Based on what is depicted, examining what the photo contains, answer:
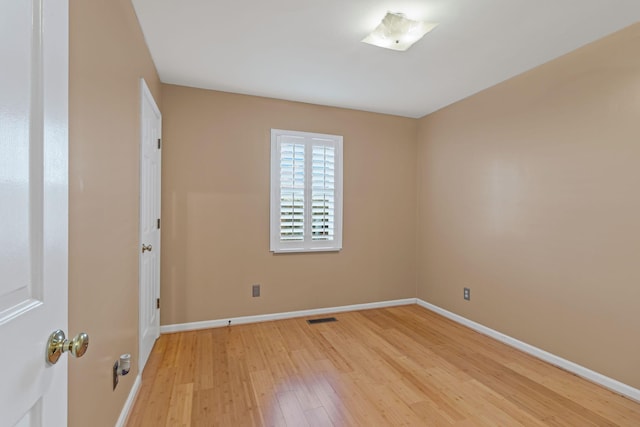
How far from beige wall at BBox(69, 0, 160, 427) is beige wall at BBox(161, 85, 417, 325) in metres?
1.05

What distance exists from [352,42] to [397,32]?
0.38 metres

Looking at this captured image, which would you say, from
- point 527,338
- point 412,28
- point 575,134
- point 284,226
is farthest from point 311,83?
point 527,338

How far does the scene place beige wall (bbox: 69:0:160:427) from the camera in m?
1.18

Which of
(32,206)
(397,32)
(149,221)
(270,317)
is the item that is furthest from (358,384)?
(397,32)

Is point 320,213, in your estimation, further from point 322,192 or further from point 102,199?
point 102,199

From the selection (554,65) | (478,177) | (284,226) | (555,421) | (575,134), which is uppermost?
(554,65)

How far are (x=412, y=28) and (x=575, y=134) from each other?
1548mm

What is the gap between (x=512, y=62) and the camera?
→ 8.60 ft

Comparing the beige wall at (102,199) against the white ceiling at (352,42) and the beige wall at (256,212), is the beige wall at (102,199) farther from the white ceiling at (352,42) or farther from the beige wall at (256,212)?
the beige wall at (256,212)

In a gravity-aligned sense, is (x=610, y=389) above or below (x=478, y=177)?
below

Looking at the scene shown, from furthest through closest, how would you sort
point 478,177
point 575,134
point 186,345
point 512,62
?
point 478,177
point 186,345
point 512,62
point 575,134

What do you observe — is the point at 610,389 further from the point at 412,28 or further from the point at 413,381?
the point at 412,28

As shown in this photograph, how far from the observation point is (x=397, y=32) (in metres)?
2.07

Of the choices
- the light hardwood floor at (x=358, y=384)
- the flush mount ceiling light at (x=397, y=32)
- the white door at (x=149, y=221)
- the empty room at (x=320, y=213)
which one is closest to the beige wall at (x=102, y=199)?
the empty room at (x=320, y=213)
